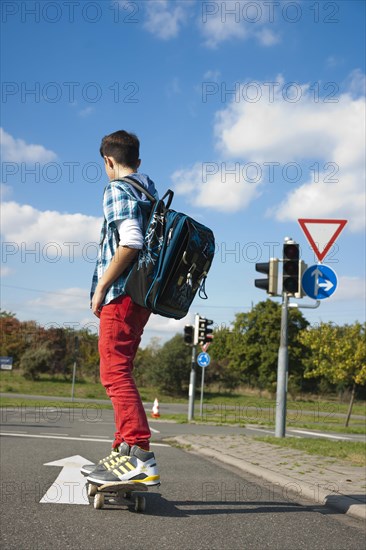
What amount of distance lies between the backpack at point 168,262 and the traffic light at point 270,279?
809 cm

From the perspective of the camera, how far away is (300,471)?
6.18 meters

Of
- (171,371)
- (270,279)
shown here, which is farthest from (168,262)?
(171,371)

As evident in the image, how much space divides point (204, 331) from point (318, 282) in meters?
10.6

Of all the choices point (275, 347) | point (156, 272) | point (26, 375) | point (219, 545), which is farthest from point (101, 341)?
point (275, 347)

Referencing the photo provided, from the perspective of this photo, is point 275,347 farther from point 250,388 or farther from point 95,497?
point 95,497

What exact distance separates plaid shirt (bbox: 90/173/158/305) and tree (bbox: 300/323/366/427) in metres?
26.4

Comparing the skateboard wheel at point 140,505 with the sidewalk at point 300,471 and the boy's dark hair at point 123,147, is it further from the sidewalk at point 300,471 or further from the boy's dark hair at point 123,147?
the boy's dark hair at point 123,147

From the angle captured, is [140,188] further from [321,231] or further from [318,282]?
[318,282]

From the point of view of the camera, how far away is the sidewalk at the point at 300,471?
454 cm

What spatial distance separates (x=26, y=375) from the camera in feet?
153

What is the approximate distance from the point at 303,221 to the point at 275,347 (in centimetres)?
6069

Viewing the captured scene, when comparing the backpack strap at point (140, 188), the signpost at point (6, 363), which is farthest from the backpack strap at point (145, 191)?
the signpost at point (6, 363)

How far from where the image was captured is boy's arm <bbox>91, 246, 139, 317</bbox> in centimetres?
352

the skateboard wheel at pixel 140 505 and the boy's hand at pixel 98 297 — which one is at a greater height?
the boy's hand at pixel 98 297
